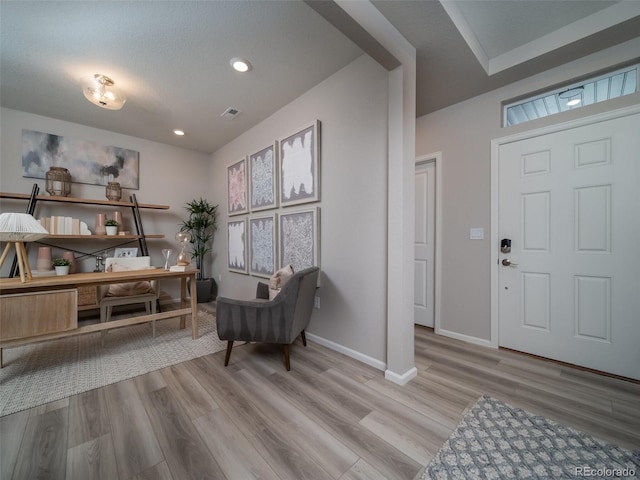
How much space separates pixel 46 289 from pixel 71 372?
0.71 metres

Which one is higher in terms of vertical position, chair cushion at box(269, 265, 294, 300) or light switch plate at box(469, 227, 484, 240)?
light switch plate at box(469, 227, 484, 240)

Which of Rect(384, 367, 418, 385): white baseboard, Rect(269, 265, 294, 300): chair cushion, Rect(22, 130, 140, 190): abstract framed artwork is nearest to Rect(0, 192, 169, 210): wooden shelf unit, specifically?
Rect(22, 130, 140, 190): abstract framed artwork

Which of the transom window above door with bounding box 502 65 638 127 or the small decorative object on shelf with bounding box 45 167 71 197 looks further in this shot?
the small decorative object on shelf with bounding box 45 167 71 197

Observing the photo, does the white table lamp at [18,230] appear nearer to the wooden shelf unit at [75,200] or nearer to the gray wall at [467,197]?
the wooden shelf unit at [75,200]

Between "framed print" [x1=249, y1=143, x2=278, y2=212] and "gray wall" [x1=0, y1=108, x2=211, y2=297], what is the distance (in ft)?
5.85

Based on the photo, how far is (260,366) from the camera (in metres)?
2.05

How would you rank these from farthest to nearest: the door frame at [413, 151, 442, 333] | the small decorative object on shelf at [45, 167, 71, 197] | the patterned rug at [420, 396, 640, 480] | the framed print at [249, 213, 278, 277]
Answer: the small decorative object on shelf at [45, 167, 71, 197] → the framed print at [249, 213, 278, 277] → the door frame at [413, 151, 442, 333] → the patterned rug at [420, 396, 640, 480]

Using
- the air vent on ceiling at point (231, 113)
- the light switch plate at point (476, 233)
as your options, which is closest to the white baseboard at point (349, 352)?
the light switch plate at point (476, 233)

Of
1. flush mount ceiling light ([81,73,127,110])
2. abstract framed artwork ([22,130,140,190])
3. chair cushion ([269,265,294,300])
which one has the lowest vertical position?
chair cushion ([269,265,294,300])

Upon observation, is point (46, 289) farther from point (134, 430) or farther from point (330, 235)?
point (330, 235)

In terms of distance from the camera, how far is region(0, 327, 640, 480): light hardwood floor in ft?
3.76

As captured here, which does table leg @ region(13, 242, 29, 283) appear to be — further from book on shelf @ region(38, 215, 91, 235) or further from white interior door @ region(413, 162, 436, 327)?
white interior door @ region(413, 162, 436, 327)

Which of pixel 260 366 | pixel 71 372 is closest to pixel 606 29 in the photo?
pixel 260 366

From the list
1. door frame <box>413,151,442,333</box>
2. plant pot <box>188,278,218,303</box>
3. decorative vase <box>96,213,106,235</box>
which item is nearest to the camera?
door frame <box>413,151,442,333</box>
